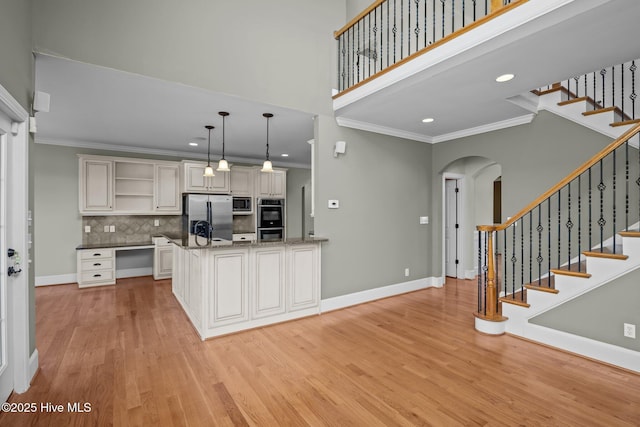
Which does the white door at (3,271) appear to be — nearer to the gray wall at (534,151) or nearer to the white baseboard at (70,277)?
the white baseboard at (70,277)

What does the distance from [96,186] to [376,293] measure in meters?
5.41

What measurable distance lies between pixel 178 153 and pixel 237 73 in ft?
12.5

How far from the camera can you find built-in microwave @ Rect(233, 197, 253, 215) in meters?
6.96

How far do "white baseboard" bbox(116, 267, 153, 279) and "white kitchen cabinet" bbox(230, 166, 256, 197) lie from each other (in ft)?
7.81

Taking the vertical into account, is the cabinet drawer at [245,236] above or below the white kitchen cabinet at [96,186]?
below

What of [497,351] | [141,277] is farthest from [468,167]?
[141,277]

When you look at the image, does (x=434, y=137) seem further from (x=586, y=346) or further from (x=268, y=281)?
(x=268, y=281)

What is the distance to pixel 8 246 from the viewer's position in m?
2.18

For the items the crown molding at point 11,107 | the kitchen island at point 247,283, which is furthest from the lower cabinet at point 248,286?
the crown molding at point 11,107

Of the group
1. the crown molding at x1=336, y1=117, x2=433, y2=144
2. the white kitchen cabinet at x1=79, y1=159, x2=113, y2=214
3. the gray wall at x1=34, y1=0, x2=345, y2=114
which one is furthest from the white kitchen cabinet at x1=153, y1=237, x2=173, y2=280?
the crown molding at x1=336, y1=117, x2=433, y2=144

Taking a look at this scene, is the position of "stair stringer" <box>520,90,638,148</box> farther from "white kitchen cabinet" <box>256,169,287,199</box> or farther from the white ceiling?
"white kitchen cabinet" <box>256,169,287,199</box>

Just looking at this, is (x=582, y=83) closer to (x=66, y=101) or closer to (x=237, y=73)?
(x=237, y=73)

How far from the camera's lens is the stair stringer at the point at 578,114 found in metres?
3.59

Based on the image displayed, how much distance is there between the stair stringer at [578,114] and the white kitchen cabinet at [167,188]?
6039mm
